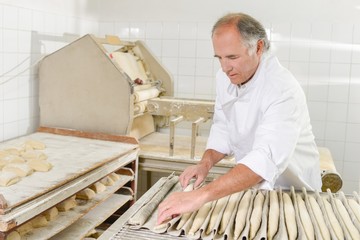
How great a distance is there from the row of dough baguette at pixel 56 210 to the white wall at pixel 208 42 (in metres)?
0.87

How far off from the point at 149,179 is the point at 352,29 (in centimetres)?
229

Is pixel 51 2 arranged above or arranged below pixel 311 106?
above

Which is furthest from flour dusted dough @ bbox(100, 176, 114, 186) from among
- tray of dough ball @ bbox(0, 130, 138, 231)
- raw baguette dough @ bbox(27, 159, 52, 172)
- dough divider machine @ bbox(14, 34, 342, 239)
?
raw baguette dough @ bbox(27, 159, 52, 172)

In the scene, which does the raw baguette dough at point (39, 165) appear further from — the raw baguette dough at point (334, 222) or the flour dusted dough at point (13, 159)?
the raw baguette dough at point (334, 222)

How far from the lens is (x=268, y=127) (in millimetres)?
1588

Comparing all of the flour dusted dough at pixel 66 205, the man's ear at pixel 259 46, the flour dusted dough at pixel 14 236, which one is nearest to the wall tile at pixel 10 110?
the flour dusted dough at pixel 66 205

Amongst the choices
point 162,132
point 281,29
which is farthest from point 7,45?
point 281,29

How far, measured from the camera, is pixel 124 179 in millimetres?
2725

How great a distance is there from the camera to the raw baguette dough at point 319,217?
121 cm

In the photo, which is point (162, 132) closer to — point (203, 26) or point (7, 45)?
point (203, 26)

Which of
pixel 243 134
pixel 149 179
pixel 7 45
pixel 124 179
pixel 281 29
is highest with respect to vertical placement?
pixel 281 29

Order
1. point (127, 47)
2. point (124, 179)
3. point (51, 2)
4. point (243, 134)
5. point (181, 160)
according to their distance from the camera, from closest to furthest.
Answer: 1. point (243, 134)
2. point (124, 179)
3. point (181, 160)
4. point (51, 2)
5. point (127, 47)

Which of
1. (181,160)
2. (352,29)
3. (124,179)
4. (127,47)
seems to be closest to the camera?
(124,179)

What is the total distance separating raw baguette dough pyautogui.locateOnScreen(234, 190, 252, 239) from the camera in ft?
3.99
